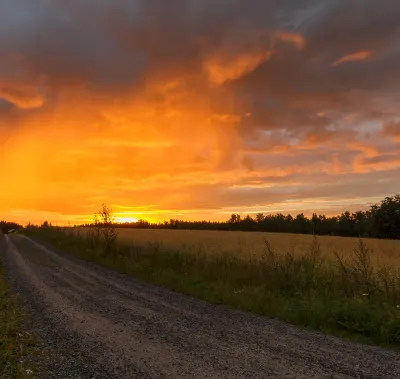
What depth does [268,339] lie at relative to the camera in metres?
8.79

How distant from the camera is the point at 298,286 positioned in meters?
14.1

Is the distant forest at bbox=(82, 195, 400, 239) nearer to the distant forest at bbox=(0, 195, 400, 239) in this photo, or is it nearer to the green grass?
the distant forest at bbox=(0, 195, 400, 239)

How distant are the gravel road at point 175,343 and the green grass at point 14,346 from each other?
0.33 metres

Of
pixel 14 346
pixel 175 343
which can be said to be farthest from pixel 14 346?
pixel 175 343

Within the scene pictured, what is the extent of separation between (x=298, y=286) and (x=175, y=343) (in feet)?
23.5

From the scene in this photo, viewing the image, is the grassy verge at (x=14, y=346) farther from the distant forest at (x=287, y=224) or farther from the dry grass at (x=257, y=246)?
the distant forest at (x=287, y=224)

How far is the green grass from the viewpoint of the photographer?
22.8 feet

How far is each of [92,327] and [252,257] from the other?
36.9 feet

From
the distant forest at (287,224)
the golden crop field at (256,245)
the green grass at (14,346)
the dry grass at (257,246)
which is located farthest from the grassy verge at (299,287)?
the distant forest at (287,224)

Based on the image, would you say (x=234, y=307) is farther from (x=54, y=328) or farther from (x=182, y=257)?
(x=182, y=257)

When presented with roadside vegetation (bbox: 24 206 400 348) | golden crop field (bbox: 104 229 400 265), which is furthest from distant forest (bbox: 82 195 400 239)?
roadside vegetation (bbox: 24 206 400 348)

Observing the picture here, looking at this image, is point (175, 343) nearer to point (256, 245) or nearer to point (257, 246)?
point (257, 246)

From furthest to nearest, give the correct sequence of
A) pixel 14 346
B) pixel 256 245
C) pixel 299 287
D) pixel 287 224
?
pixel 287 224, pixel 256 245, pixel 299 287, pixel 14 346

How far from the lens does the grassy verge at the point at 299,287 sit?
33.7 feet
